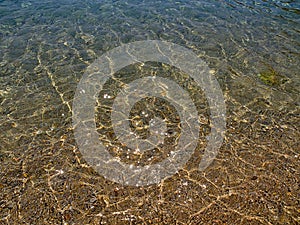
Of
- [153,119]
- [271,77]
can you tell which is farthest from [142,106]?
[271,77]

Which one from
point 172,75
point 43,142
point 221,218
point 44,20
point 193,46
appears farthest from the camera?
point 44,20

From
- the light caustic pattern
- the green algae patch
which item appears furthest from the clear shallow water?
the light caustic pattern

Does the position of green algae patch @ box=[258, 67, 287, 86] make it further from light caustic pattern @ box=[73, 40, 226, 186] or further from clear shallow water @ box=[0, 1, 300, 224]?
light caustic pattern @ box=[73, 40, 226, 186]

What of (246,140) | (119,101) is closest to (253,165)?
(246,140)

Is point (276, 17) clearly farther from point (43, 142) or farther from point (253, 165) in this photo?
point (43, 142)

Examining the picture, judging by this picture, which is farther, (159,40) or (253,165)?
(159,40)

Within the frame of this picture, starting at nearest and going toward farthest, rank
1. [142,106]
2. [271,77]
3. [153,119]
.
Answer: [153,119] → [142,106] → [271,77]

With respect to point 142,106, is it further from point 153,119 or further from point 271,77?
point 271,77
